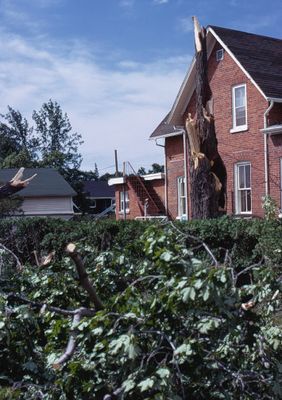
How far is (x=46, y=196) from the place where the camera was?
40438mm

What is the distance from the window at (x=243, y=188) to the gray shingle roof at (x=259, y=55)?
9.38ft

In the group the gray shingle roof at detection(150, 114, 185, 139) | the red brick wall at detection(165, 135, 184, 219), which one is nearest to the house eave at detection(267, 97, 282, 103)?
the gray shingle roof at detection(150, 114, 185, 139)

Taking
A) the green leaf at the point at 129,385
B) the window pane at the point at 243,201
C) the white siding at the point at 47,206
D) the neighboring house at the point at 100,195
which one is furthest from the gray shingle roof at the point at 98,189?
the green leaf at the point at 129,385

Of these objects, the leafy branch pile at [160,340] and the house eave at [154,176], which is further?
the house eave at [154,176]

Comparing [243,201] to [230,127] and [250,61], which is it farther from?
[250,61]

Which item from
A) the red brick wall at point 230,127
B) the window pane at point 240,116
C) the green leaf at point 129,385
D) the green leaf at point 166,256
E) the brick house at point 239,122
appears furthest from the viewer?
the window pane at point 240,116

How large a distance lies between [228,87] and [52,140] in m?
60.0

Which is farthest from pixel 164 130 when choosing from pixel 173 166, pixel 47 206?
pixel 47 206

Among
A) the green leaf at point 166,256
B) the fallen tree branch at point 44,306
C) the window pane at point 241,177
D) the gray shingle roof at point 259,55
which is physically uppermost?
the gray shingle roof at point 259,55

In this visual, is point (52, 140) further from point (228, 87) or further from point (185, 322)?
point (185, 322)

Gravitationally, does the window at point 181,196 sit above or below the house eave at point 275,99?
below

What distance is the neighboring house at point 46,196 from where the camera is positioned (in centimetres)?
3991

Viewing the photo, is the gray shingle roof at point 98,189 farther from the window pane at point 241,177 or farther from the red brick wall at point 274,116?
the red brick wall at point 274,116

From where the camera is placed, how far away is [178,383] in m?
3.09
